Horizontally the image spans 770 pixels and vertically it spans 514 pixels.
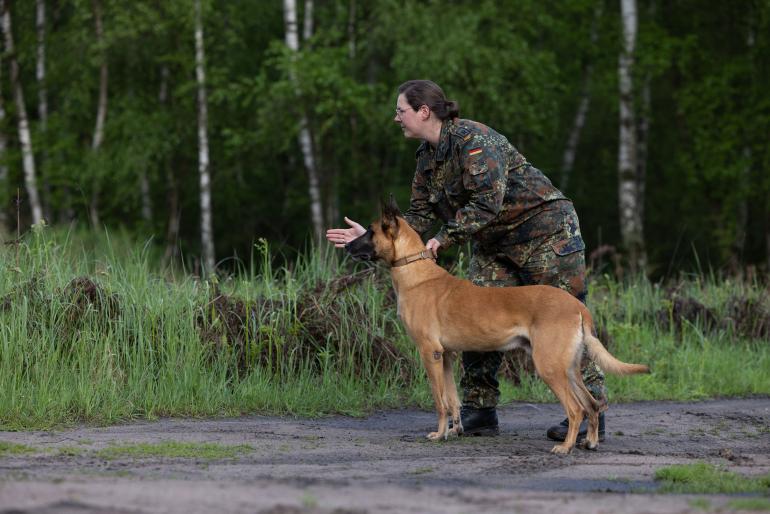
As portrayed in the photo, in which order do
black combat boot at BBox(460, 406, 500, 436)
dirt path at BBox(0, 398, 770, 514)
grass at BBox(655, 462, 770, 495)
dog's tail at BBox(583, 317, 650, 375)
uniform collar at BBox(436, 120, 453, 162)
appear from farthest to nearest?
black combat boot at BBox(460, 406, 500, 436)
uniform collar at BBox(436, 120, 453, 162)
dog's tail at BBox(583, 317, 650, 375)
grass at BBox(655, 462, 770, 495)
dirt path at BBox(0, 398, 770, 514)

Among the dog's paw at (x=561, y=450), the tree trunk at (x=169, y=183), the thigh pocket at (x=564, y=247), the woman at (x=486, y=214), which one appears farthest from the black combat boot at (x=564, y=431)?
the tree trunk at (x=169, y=183)

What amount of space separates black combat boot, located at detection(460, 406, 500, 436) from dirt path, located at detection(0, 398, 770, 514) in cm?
22

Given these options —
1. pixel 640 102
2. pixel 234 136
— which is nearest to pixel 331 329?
pixel 234 136

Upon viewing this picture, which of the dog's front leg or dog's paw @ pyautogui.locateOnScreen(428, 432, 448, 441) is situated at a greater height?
the dog's front leg

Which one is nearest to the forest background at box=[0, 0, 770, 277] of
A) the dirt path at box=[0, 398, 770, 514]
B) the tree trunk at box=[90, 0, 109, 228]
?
the tree trunk at box=[90, 0, 109, 228]

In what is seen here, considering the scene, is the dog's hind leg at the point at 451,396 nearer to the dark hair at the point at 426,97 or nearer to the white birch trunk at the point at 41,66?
the dark hair at the point at 426,97

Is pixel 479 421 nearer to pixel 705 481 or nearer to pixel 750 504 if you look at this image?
pixel 705 481

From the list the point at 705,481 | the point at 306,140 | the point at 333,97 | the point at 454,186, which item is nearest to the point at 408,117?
the point at 454,186

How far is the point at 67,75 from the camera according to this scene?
2962 cm

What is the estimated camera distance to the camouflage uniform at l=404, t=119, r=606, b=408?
725cm

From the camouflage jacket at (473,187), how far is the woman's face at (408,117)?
0.64 ft

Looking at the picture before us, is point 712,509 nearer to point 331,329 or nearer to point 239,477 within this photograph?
point 239,477

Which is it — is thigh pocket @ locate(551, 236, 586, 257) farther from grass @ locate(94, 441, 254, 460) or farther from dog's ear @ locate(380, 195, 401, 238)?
grass @ locate(94, 441, 254, 460)

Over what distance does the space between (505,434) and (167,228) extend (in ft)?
86.5
